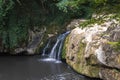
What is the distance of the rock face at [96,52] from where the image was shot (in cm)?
852

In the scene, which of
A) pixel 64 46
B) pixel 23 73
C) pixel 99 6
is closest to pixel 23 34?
pixel 64 46

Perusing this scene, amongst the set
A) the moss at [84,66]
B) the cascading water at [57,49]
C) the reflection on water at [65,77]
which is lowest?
the reflection on water at [65,77]

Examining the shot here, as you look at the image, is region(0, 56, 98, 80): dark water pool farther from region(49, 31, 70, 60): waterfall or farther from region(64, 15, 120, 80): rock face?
region(49, 31, 70, 60): waterfall

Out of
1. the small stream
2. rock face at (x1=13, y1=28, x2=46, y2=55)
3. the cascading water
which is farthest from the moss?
rock face at (x1=13, y1=28, x2=46, y2=55)

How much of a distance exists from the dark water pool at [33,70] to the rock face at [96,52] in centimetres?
47

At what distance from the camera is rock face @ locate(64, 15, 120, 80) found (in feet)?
28.0

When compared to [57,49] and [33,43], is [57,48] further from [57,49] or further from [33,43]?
[33,43]

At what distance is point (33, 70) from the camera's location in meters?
12.4

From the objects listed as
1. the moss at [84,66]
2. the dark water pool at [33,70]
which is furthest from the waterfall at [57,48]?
the moss at [84,66]

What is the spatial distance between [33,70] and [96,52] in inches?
160

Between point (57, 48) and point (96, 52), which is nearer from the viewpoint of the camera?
point (96, 52)

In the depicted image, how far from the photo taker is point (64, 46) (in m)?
13.8

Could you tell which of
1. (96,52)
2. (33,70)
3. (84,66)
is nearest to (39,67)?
(33,70)

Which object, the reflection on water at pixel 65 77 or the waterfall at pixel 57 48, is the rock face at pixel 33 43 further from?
the reflection on water at pixel 65 77
